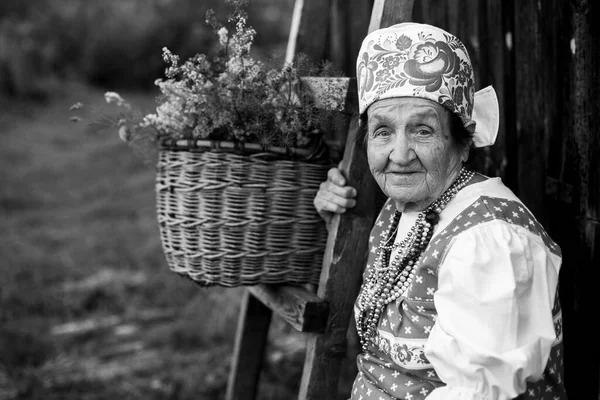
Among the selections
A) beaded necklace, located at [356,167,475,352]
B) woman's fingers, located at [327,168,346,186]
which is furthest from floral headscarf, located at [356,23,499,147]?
woman's fingers, located at [327,168,346,186]

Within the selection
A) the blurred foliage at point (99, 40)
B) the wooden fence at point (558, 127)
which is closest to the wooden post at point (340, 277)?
the wooden fence at point (558, 127)

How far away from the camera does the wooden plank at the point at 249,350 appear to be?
3.01 metres

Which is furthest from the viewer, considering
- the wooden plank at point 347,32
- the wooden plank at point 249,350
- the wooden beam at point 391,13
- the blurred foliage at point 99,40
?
the blurred foliage at point 99,40

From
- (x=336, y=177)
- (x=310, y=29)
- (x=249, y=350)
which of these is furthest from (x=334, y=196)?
(x=249, y=350)

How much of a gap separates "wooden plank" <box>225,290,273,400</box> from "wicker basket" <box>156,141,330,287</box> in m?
0.66

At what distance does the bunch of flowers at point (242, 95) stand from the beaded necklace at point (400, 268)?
461 mm

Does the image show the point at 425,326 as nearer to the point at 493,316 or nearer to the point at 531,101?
the point at 493,316

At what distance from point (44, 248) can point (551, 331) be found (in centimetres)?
480

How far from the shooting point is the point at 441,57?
1.85 m

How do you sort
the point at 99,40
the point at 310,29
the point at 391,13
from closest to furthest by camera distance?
the point at 391,13, the point at 310,29, the point at 99,40

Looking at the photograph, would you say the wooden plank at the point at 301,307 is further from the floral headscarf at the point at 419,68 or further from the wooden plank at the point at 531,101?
the wooden plank at the point at 531,101

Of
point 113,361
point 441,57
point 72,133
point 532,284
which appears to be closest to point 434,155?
point 441,57

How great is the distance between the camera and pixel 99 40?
10438mm

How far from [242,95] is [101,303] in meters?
3.08
